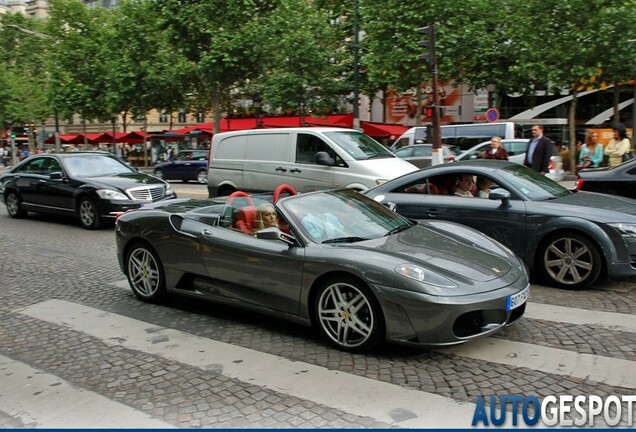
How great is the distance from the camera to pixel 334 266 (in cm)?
421

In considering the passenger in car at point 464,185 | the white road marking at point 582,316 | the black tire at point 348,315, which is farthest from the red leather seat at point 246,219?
the passenger in car at point 464,185

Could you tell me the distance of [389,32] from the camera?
2702cm

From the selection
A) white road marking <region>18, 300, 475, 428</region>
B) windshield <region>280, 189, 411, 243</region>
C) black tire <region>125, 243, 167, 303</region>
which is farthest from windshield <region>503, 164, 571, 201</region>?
black tire <region>125, 243, 167, 303</region>

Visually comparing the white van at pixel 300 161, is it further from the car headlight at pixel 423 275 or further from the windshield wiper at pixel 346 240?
the car headlight at pixel 423 275

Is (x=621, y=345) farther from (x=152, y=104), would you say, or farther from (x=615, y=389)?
(x=152, y=104)

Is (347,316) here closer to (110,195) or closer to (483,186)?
(483,186)

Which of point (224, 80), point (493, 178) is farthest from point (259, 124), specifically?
point (493, 178)

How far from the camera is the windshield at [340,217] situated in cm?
468

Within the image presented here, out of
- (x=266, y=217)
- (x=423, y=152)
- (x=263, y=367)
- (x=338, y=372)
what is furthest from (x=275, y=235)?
(x=423, y=152)

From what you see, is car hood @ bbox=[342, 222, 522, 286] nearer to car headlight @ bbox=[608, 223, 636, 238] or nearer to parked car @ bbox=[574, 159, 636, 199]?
car headlight @ bbox=[608, 223, 636, 238]

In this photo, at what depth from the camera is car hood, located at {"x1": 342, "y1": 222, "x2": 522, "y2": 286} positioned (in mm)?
4125

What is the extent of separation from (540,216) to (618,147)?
703 cm

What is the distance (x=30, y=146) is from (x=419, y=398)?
67.2 metres

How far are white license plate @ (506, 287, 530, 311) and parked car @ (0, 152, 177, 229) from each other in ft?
27.1
